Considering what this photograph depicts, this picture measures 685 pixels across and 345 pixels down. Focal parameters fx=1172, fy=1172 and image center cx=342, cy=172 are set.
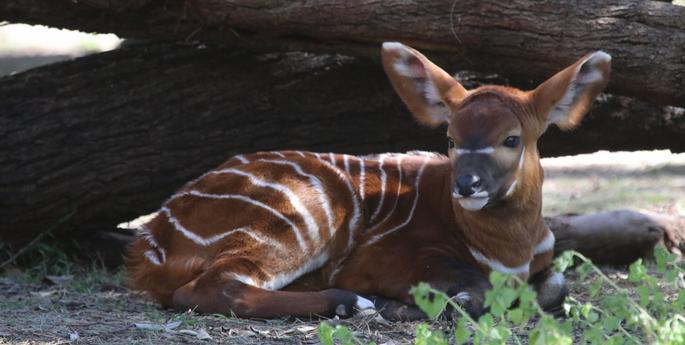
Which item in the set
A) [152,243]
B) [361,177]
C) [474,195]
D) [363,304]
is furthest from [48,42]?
[474,195]

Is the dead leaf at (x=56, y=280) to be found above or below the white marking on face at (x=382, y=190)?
below

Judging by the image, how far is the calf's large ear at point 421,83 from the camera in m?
6.26

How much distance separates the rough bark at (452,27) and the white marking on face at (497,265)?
3.65 ft

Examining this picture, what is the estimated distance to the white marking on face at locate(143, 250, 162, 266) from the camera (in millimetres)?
6406

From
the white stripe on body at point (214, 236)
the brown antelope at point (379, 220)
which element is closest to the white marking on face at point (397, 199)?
the brown antelope at point (379, 220)

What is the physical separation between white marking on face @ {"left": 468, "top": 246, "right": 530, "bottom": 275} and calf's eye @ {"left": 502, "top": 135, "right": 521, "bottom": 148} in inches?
29.0

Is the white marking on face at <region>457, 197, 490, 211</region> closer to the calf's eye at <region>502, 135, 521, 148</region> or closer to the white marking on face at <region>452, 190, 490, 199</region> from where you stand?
the white marking on face at <region>452, 190, 490, 199</region>

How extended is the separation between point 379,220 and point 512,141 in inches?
42.1

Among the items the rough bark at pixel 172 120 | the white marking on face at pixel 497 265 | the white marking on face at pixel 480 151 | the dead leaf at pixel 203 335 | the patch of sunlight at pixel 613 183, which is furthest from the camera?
the patch of sunlight at pixel 613 183

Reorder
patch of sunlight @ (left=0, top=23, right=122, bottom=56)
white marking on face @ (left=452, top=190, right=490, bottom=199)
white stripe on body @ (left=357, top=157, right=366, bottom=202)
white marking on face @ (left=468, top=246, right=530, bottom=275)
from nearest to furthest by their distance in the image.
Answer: white marking on face @ (left=452, top=190, right=490, bottom=199) → white marking on face @ (left=468, top=246, right=530, bottom=275) → white stripe on body @ (left=357, top=157, right=366, bottom=202) → patch of sunlight @ (left=0, top=23, right=122, bottom=56)

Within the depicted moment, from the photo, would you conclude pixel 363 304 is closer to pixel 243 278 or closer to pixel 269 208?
pixel 243 278

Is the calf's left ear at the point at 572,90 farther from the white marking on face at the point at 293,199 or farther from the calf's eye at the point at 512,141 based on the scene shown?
the white marking on face at the point at 293,199

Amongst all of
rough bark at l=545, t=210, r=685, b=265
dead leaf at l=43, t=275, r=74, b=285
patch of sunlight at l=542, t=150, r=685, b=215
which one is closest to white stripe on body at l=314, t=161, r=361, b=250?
rough bark at l=545, t=210, r=685, b=265

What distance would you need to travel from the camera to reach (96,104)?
23.7 ft
